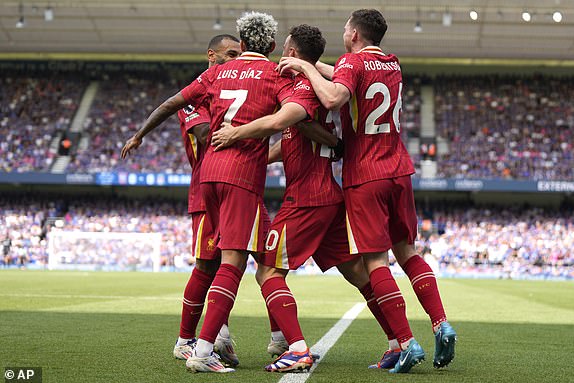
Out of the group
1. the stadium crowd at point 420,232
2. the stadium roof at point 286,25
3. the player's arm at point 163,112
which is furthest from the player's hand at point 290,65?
the stadium roof at point 286,25

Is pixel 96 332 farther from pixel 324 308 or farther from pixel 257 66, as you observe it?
pixel 324 308

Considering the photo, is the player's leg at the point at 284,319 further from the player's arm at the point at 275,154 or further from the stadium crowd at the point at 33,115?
the stadium crowd at the point at 33,115

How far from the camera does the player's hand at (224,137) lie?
5.36 meters

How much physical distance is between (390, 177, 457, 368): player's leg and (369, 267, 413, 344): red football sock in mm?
256

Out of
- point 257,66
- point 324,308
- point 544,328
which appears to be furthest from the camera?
point 324,308

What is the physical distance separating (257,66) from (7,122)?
40804 millimetres

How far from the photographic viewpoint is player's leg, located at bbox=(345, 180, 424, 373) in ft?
17.7

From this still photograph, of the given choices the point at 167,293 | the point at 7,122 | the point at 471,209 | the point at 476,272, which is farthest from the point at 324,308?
the point at 7,122

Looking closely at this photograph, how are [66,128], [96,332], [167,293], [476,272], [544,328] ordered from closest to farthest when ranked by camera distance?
[96,332] → [544,328] → [167,293] → [476,272] → [66,128]

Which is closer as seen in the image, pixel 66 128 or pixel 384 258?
pixel 384 258

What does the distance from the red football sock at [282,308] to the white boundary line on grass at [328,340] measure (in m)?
0.27

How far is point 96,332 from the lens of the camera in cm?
780

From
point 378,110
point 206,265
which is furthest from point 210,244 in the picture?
point 378,110

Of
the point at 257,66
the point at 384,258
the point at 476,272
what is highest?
the point at 257,66
